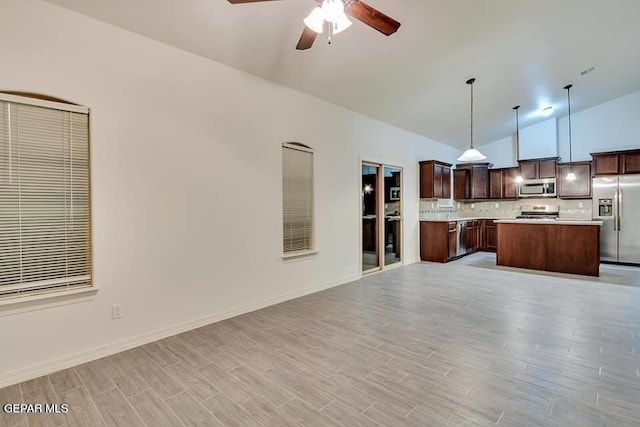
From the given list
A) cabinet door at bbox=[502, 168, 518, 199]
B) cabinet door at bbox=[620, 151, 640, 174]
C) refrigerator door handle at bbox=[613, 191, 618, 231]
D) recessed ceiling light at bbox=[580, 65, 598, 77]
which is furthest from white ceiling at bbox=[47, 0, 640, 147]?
cabinet door at bbox=[502, 168, 518, 199]

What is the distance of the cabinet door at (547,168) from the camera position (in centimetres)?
Answer: 748

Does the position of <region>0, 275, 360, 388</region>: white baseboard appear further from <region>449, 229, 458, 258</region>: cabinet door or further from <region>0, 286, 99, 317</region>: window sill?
<region>449, 229, 458, 258</region>: cabinet door

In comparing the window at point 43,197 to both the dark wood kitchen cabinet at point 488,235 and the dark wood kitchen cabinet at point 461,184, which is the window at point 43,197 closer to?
the dark wood kitchen cabinet at point 461,184

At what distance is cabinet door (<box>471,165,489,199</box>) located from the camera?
834 centimetres

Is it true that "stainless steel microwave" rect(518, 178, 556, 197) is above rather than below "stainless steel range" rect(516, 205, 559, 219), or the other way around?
above

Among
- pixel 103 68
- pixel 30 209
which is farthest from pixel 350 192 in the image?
pixel 30 209

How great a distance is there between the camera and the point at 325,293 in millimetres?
4531

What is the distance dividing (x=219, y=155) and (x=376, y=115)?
3.18 metres

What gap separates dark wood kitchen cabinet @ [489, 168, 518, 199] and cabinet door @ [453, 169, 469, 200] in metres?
0.69

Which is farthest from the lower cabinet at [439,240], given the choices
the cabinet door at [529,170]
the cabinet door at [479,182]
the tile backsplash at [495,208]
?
the cabinet door at [529,170]

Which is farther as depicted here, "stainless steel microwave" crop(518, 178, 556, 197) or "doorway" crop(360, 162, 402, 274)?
"stainless steel microwave" crop(518, 178, 556, 197)

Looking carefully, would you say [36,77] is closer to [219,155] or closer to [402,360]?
[219,155]

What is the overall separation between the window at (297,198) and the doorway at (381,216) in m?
1.75

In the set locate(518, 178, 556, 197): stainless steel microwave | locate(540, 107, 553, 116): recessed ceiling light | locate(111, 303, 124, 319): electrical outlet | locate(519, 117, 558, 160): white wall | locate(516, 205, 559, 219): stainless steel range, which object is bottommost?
locate(111, 303, 124, 319): electrical outlet
